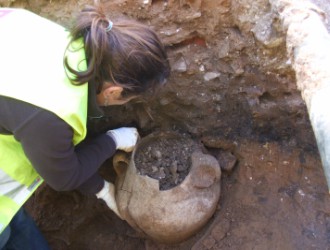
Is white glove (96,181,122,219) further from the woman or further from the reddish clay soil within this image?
the woman

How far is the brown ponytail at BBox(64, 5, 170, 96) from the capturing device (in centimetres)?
101

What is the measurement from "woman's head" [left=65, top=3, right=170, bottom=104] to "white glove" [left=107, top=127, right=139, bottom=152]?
1.36 feet

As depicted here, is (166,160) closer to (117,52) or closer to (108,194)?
(108,194)

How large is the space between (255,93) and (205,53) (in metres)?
0.24

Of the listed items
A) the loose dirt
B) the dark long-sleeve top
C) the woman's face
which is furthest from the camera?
the loose dirt

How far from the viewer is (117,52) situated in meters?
1.02

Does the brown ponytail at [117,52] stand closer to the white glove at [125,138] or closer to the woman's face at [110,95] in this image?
the woman's face at [110,95]

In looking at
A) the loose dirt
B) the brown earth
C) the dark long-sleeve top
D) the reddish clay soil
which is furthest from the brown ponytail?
the reddish clay soil

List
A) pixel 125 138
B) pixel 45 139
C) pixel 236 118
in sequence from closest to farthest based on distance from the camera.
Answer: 1. pixel 45 139
2. pixel 125 138
3. pixel 236 118

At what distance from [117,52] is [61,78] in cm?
15

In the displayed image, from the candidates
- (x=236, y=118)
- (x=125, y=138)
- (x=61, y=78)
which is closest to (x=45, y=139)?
(x=61, y=78)

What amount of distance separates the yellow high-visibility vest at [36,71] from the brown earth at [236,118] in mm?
410

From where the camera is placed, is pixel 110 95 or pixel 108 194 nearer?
pixel 110 95

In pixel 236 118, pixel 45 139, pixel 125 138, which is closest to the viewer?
pixel 45 139
